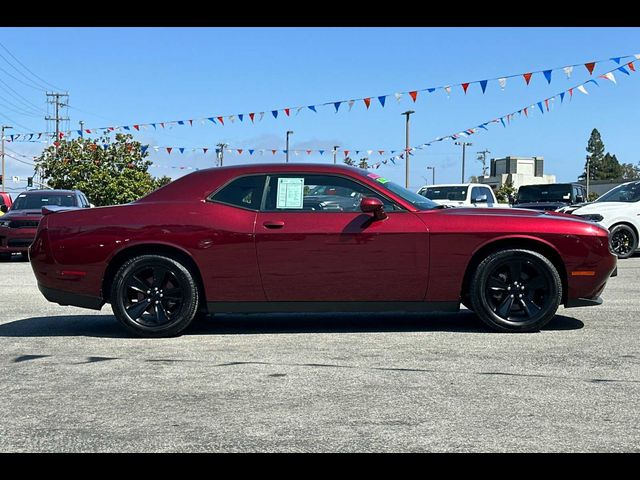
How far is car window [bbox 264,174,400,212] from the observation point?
6113mm

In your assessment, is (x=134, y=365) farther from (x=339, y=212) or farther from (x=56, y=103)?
(x=56, y=103)

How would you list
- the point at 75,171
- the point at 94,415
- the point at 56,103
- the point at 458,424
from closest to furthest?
1. the point at 458,424
2. the point at 94,415
3. the point at 75,171
4. the point at 56,103

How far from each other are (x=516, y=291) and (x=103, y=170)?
3930 cm

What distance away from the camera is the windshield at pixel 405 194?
6.21 m

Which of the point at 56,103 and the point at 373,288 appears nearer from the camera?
the point at 373,288

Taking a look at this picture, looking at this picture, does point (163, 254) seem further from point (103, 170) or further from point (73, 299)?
point (103, 170)

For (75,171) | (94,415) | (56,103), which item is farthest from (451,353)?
(56,103)

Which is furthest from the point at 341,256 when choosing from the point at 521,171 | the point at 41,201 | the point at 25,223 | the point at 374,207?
the point at 521,171

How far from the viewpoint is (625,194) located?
563 inches

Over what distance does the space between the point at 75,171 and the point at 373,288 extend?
1566 inches

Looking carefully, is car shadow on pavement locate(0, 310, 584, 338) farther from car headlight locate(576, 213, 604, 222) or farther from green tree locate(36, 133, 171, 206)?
green tree locate(36, 133, 171, 206)

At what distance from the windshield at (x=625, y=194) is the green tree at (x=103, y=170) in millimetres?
31334

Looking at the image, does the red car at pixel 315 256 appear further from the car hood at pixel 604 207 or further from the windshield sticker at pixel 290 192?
the car hood at pixel 604 207
